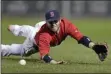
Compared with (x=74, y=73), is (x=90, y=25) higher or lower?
lower

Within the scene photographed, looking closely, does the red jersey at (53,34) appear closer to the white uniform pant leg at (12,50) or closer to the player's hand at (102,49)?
the player's hand at (102,49)

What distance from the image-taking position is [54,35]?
10609 millimetres

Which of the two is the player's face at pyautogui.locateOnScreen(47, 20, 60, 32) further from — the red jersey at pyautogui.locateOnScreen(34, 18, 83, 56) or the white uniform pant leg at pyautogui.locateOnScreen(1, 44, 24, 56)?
the white uniform pant leg at pyautogui.locateOnScreen(1, 44, 24, 56)

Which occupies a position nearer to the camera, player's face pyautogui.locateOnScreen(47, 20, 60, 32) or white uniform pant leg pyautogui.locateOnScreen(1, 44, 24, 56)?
player's face pyautogui.locateOnScreen(47, 20, 60, 32)

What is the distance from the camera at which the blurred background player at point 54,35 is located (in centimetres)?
1029

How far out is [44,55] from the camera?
402 inches

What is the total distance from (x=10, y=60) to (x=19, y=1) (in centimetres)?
1844

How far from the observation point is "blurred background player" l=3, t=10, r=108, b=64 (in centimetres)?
1029

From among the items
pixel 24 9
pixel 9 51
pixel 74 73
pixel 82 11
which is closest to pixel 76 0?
pixel 82 11

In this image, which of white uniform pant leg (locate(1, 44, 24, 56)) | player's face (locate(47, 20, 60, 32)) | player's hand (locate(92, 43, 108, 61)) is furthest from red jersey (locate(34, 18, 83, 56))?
white uniform pant leg (locate(1, 44, 24, 56))

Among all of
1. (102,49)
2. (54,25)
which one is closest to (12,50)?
(54,25)

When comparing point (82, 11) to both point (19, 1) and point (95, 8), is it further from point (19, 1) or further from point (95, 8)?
point (19, 1)

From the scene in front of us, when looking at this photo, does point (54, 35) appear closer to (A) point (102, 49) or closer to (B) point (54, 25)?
(B) point (54, 25)

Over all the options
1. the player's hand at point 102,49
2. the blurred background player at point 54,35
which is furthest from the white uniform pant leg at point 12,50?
the player's hand at point 102,49
